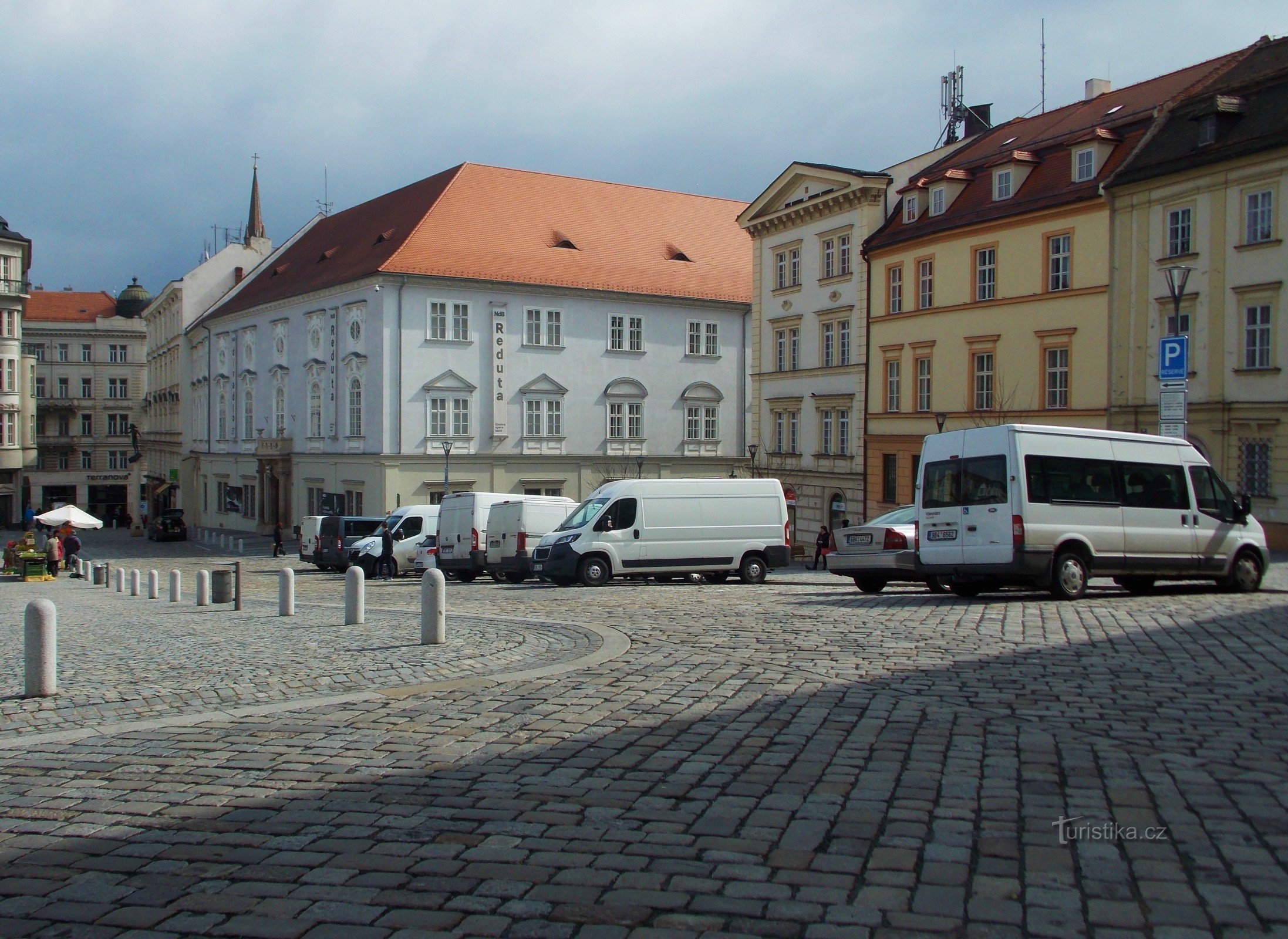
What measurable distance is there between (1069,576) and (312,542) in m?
29.5

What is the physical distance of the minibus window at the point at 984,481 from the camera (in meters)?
17.7

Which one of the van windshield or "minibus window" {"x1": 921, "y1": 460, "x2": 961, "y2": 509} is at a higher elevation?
"minibus window" {"x1": 921, "y1": 460, "x2": 961, "y2": 509}

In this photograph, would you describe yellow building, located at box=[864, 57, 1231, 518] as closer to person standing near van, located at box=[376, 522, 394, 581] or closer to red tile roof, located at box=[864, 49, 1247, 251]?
red tile roof, located at box=[864, 49, 1247, 251]

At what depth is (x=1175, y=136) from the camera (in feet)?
113

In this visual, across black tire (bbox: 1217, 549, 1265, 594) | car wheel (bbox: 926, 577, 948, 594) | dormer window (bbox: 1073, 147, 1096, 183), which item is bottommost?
car wheel (bbox: 926, 577, 948, 594)

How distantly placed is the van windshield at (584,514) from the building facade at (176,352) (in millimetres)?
57311

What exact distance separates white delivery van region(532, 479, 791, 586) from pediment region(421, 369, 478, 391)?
2980cm

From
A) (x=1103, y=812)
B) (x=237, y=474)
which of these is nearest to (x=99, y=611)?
(x=1103, y=812)

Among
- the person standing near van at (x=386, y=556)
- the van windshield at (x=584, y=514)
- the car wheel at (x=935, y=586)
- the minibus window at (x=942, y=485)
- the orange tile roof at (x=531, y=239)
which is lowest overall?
the person standing near van at (x=386, y=556)

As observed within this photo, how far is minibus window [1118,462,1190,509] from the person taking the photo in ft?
60.8

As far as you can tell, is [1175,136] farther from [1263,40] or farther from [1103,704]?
[1103,704]

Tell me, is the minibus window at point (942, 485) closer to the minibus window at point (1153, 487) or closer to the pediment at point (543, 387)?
the minibus window at point (1153, 487)

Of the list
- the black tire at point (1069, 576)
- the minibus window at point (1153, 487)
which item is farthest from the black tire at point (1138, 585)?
the black tire at point (1069, 576)

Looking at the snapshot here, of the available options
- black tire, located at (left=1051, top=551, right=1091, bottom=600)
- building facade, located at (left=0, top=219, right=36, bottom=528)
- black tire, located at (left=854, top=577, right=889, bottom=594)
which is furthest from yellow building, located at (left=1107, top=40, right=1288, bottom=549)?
building facade, located at (left=0, top=219, right=36, bottom=528)
